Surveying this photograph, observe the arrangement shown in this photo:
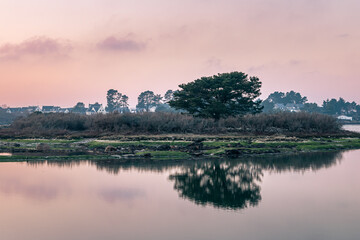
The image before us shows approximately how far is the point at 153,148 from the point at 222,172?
41.2ft

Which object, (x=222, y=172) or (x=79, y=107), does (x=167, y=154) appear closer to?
(x=222, y=172)

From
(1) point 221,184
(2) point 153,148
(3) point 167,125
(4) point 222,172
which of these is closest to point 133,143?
(2) point 153,148

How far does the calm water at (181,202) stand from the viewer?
13.8 m

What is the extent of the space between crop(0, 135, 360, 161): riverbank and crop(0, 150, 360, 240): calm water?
396 cm

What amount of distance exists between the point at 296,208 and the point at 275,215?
172 centimetres

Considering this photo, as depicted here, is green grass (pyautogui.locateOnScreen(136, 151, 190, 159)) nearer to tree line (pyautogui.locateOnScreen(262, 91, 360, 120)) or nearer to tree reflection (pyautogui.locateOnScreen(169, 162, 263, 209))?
tree reflection (pyautogui.locateOnScreen(169, 162, 263, 209))

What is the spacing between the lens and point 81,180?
77.2ft

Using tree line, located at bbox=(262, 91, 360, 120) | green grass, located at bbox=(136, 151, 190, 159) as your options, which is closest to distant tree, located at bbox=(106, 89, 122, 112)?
tree line, located at bbox=(262, 91, 360, 120)

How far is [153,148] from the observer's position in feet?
123

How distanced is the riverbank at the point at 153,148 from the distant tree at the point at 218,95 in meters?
12.8

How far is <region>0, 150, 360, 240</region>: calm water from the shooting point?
45.3 feet

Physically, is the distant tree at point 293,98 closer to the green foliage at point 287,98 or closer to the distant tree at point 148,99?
the green foliage at point 287,98

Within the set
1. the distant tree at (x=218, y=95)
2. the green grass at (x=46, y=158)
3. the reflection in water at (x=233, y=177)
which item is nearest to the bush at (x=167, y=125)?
the distant tree at (x=218, y=95)

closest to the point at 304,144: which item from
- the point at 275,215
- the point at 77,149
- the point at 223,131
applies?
the point at 223,131
